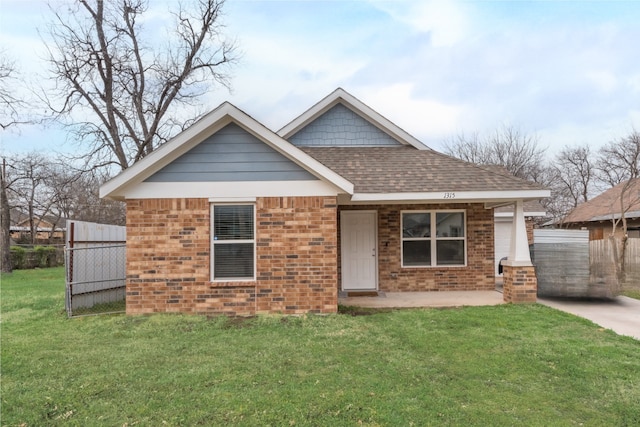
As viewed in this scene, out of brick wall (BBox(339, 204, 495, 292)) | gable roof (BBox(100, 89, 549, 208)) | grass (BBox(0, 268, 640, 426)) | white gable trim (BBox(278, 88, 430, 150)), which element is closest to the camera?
grass (BBox(0, 268, 640, 426))

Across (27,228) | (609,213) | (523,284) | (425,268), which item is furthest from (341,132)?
(27,228)

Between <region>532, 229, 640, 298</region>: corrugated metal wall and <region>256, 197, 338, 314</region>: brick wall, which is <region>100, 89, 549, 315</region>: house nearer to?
<region>256, 197, 338, 314</region>: brick wall

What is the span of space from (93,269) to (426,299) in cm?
774

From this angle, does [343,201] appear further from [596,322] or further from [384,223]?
[596,322]

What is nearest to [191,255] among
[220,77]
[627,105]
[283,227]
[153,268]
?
[153,268]

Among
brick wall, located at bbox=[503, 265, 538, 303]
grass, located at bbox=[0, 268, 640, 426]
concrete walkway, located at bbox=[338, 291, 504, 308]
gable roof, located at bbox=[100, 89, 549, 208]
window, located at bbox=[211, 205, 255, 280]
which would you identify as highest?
gable roof, located at bbox=[100, 89, 549, 208]

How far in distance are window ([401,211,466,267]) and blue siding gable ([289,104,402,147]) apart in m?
2.44

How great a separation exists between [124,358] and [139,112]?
20998 millimetres

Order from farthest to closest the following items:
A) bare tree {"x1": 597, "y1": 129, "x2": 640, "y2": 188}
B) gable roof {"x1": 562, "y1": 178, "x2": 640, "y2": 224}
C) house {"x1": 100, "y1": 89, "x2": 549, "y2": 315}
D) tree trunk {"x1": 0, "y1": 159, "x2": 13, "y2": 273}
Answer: bare tree {"x1": 597, "y1": 129, "x2": 640, "y2": 188}, gable roof {"x1": 562, "y1": 178, "x2": 640, "y2": 224}, tree trunk {"x1": 0, "y1": 159, "x2": 13, "y2": 273}, house {"x1": 100, "y1": 89, "x2": 549, "y2": 315}

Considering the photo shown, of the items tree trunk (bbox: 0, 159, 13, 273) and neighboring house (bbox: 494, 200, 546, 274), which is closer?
neighboring house (bbox: 494, 200, 546, 274)

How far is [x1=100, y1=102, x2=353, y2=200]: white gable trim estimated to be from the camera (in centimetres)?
739

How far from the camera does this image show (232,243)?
25.6 ft

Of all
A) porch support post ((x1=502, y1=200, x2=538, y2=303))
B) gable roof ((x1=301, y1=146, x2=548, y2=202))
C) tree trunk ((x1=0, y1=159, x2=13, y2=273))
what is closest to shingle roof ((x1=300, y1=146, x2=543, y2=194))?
gable roof ((x1=301, y1=146, x2=548, y2=202))

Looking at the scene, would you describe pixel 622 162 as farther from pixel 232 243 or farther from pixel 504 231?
pixel 232 243
